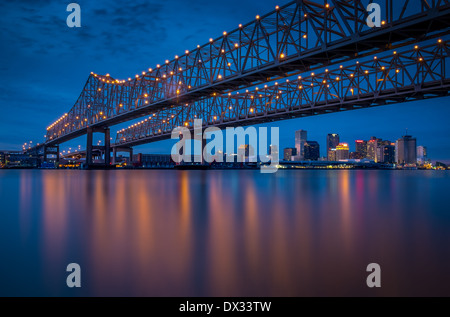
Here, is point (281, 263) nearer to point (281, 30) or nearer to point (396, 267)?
point (396, 267)

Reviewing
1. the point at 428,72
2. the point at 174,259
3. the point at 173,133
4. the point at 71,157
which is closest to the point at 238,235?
the point at 174,259

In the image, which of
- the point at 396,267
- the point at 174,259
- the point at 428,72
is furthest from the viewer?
the point at 428,72

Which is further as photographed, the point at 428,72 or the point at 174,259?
the point at 428,72

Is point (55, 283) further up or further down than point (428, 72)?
further down

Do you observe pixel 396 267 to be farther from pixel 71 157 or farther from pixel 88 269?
pixel 71 157

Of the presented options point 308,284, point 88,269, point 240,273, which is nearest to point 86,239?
point 88,269

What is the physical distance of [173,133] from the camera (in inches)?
3177

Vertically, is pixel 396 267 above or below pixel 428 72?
below
